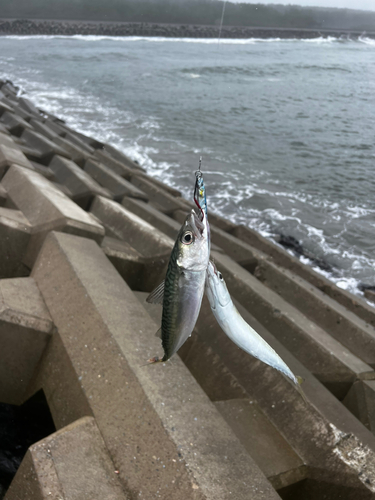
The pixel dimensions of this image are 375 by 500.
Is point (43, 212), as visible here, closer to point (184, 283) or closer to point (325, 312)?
point (184, 283)

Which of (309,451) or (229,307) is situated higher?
(229,307)

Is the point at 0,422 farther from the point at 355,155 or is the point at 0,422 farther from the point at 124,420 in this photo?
the point at 355,155

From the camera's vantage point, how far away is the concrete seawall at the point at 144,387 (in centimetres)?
231

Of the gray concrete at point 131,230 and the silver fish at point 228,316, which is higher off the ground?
the silver fish at point 228,316

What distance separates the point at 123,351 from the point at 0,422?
1.34 meters

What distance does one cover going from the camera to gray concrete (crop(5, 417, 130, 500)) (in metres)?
2.16

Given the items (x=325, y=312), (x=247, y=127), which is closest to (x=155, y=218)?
(x=325, y=312)

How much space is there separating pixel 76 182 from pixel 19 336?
169 inches

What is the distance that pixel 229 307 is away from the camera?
47.4 inches

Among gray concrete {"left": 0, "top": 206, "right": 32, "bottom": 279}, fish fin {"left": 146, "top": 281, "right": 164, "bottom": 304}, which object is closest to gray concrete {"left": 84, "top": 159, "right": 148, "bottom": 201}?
gray concrete {"left": 0, "top": 206, "right": 32, "bottom": 279}

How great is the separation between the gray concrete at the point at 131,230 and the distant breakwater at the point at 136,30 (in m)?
61.4

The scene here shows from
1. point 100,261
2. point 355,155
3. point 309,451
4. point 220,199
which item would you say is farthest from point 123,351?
point 355,155

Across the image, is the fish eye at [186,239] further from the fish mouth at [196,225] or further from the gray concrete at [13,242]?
the gray concrete at [13,242]

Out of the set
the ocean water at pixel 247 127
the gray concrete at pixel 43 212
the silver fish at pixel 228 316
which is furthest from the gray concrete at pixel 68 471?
the ocean water at pixel 247 127
